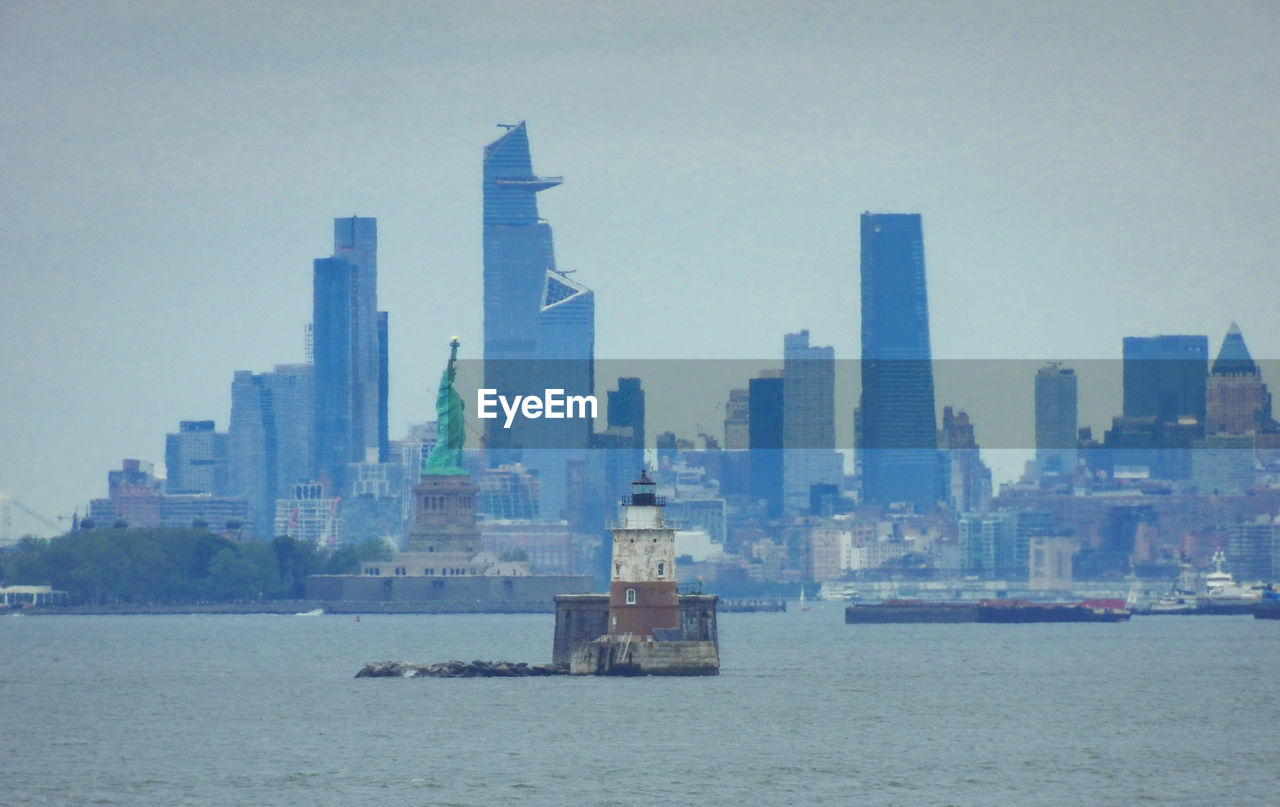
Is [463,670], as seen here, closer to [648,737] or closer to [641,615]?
[641,615]

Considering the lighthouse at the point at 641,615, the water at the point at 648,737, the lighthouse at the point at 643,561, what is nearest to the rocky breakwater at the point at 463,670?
the water at the point at 648,737

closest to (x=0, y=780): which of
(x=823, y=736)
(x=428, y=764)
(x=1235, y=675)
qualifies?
(x=428, y=764)

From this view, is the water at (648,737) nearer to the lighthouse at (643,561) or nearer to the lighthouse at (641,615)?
the lighthouse at (641,615)

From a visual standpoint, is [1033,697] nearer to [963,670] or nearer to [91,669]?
[963,670]

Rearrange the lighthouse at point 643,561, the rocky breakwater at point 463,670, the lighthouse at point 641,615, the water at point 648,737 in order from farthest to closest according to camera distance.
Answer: the rocky breakwater at point 463,670
the lighthouse at point 641,615
the lighthouse at point 643,561
the water at point 648,737

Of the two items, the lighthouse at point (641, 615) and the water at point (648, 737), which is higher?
the lighthouse at point (641, 615)

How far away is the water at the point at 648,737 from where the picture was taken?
84688 mm

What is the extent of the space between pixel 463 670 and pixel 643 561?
21658 mm

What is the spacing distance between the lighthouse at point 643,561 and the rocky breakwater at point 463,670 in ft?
A: 40.9

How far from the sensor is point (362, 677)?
5438 inches

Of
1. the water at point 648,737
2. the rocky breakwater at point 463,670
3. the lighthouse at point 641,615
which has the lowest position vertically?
the water at point 648,737

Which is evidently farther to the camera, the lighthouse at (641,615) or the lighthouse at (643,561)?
the lighthouse at (641,615)

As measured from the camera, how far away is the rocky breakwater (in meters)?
127

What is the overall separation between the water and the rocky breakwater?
2.77 feet
